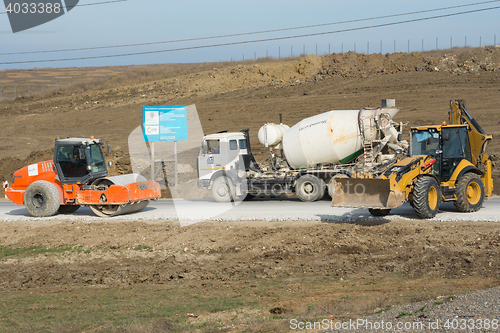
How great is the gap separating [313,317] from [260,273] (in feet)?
10.1

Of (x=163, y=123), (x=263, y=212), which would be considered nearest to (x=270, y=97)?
(x=163, y=123)

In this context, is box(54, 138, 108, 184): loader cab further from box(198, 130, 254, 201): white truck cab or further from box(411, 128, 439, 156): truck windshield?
box(411, 128, 439, 156): truck windshield

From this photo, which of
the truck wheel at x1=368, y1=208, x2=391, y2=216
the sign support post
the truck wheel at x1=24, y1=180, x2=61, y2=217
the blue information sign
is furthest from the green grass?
the blue information sign

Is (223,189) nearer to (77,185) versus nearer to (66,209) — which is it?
(77,185)

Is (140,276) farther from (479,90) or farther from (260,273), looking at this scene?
(479,90)

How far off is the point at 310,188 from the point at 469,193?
5.81m

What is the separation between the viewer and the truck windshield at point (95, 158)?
16630 millimetres

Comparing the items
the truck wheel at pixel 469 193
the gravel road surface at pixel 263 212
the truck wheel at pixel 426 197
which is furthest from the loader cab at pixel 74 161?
the truck wheel at pixel 469 193

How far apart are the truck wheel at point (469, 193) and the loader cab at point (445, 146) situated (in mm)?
454

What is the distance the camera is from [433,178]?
14000mm

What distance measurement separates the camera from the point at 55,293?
32.2ft

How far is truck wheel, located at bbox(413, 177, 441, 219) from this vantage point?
13578 mm

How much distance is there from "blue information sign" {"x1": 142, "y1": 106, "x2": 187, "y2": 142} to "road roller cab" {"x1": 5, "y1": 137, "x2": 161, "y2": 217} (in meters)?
6.93

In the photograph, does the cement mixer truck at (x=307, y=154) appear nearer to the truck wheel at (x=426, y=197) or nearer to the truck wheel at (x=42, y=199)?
the truck wheel at (x=426, y=197)
